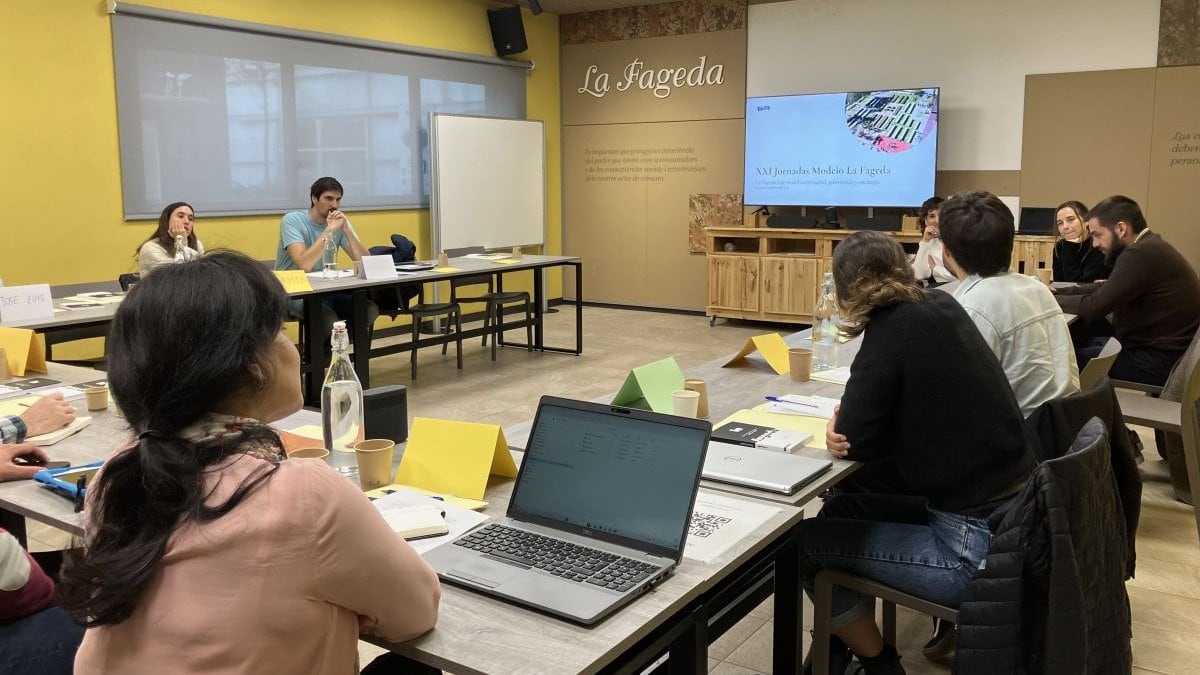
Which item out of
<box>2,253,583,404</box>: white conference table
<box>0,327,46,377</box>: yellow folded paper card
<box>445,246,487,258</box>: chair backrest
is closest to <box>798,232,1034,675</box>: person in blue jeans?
<box>0,327,46,377</box>: yellow folded paper card

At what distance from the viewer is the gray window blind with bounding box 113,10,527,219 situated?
608 centimetres

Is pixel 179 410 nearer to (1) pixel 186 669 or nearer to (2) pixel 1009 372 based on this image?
(1) pixel 186 669

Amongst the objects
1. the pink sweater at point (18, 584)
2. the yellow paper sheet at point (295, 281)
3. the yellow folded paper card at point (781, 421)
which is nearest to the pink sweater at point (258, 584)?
the pink sweater at point (18, 584)

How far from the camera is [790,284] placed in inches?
317

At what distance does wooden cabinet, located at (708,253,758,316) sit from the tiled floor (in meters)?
0.22

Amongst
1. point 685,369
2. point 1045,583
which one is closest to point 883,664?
point 1045,583

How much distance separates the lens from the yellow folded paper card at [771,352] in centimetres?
306

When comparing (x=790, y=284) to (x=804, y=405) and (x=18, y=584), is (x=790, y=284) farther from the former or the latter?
(x=18, y=584)

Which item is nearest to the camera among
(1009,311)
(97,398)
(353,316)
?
(97,398)

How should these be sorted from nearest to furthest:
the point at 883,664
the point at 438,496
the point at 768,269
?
the point at 438,496 → the point at 883,664 → the point at 768,269

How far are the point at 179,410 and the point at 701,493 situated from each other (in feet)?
3.49

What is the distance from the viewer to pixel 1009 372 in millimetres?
2729

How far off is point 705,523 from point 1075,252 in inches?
184

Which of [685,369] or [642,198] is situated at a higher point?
[642,198]
